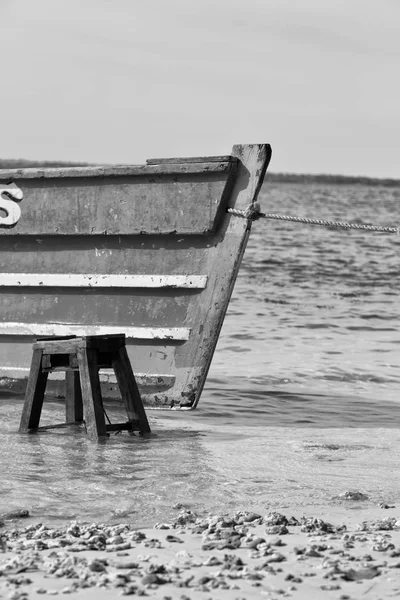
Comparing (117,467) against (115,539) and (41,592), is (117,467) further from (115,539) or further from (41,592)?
(41,592)

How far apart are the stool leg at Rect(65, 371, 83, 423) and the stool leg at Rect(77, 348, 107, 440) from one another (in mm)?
518

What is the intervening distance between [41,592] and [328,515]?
198 cm

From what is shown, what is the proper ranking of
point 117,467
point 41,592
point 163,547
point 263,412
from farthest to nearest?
point 263,412 < point 117,467 < point 163,547 < point 41,592

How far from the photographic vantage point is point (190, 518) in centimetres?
509

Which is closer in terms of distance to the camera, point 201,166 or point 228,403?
point 201,166

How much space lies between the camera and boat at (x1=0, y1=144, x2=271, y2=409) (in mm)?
8000

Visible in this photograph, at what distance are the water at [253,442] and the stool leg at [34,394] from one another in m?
0.13

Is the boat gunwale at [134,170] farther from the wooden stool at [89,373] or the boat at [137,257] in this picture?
the wooden stool at [89,373]

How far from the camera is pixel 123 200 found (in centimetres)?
820

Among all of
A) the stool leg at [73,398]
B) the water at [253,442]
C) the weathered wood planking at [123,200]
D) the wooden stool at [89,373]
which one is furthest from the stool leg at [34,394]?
the weathered wood planking at [123,200]

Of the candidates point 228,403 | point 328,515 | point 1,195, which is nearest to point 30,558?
point 328,515

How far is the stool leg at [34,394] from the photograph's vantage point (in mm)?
7449

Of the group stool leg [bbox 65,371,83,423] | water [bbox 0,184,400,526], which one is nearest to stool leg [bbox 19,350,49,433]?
water [bbox 0,184,400,526]

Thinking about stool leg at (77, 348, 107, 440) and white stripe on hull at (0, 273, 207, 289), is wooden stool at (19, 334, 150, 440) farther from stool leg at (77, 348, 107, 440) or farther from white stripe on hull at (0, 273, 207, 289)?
white stripe on hull at (0, 273, 207, 289)
